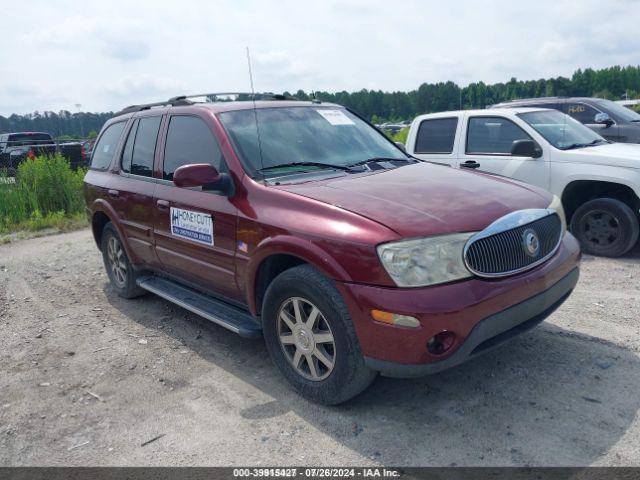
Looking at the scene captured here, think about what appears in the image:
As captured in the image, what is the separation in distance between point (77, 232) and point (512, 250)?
8728 mm

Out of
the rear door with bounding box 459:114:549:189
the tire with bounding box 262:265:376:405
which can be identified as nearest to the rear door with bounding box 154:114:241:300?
the tire with bounding box 262:265:376:405

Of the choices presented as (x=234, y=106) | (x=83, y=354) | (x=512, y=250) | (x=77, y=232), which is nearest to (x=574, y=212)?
(x=512, y=250)

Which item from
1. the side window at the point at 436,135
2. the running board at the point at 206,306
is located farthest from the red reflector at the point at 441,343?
the side window at the point at 436,135

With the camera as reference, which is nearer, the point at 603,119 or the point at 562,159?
the point at 562,159

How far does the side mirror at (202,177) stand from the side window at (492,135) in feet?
14.5

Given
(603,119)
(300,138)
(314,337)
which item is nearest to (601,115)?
(603,119)

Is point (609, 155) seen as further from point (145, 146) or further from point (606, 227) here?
point (145, 146)

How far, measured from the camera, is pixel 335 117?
4629 mm

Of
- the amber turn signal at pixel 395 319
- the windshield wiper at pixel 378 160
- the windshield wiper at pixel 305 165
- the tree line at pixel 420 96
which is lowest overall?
the amber turn signal at pixel 395 319

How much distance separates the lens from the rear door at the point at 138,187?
4.79m

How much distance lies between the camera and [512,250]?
3154 mm

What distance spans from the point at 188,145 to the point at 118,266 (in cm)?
202

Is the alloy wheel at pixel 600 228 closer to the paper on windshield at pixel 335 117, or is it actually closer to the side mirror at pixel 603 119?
the paper on windshield at pixel 335 117

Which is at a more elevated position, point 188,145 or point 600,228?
point 188,145
